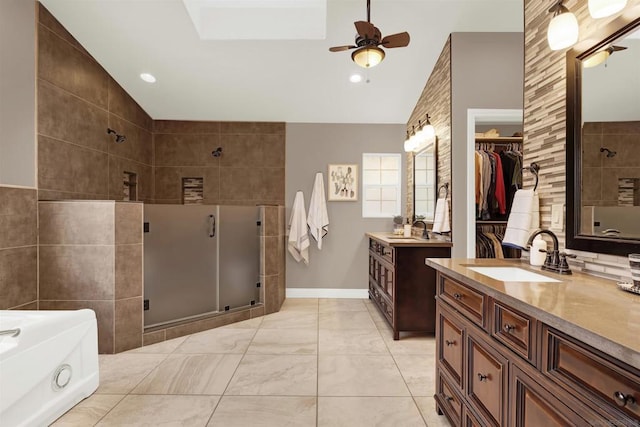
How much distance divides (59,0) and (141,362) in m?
3.13

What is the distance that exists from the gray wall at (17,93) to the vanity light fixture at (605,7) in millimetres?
3746

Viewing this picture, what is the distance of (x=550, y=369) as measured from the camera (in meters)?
0.98

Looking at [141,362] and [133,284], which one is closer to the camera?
[141,362]

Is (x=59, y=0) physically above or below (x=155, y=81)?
above

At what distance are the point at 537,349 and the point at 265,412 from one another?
159cm

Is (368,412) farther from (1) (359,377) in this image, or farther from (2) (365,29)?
(2) (365,29)


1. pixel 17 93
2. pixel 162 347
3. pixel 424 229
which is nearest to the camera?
pixel 17 93

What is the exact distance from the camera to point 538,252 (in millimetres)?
1789

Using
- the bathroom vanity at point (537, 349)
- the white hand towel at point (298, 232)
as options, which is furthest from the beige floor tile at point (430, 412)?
the white hand towel at point (298, 232)

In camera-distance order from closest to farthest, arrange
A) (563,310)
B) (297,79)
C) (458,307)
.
→ (563,310) < (458,307) < (297,79)

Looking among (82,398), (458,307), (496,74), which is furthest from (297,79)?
(82,398)

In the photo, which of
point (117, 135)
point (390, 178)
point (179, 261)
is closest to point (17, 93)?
point (117, 135)

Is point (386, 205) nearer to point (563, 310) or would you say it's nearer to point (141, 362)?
point (141, 362)

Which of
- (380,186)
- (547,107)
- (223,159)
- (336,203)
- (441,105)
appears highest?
(441,105)
